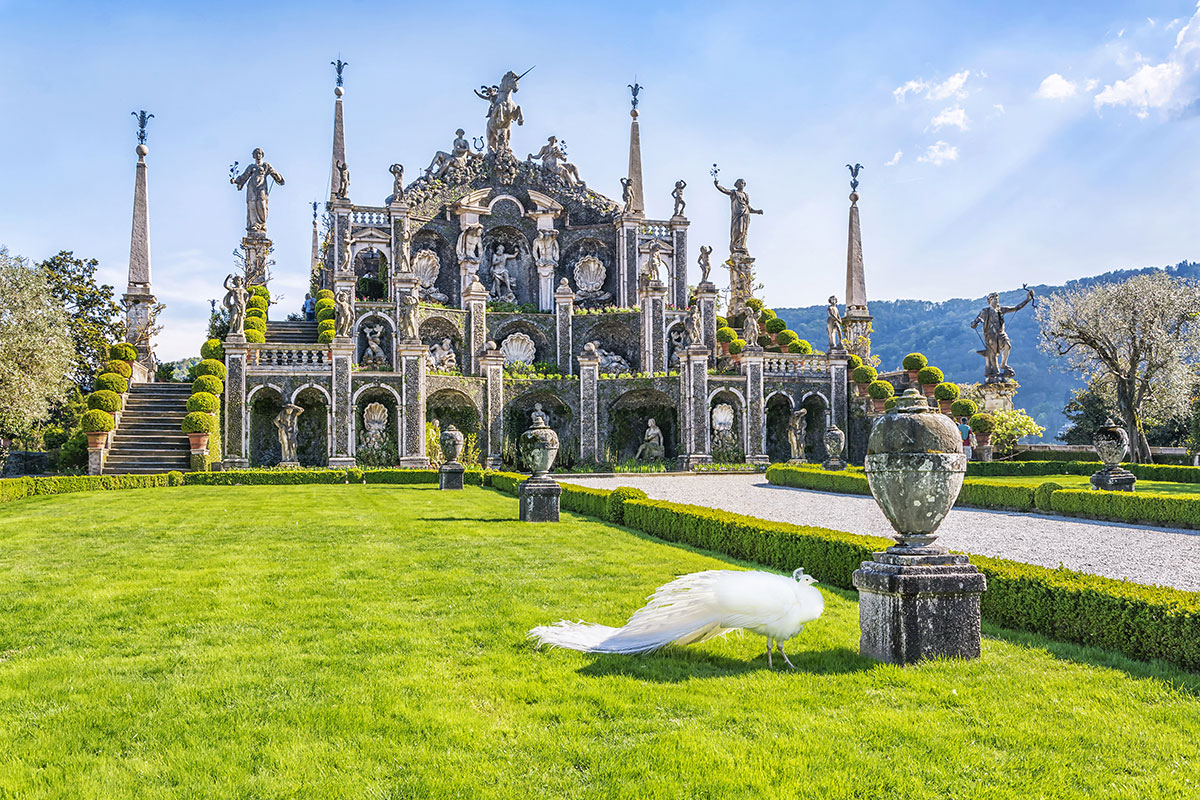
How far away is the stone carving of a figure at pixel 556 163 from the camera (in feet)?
169

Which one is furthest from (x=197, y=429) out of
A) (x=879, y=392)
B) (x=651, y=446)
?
(x=879, y=392)

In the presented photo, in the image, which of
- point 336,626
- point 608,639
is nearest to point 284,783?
point 608,639

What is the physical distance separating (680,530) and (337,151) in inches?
1753

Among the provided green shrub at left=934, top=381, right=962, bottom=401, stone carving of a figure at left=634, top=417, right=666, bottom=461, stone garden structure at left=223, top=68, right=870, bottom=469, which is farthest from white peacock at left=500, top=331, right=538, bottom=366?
green shrub at left=934, top=381, right=962, bottom=401

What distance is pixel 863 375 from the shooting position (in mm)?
39219

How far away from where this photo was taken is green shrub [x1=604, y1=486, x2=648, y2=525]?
16609mm

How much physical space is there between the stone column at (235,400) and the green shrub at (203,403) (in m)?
1.74

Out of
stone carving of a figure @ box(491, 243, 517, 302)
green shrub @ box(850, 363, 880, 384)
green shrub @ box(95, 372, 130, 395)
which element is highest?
stone carving of a figure @ box(491, 243, 517, 302)

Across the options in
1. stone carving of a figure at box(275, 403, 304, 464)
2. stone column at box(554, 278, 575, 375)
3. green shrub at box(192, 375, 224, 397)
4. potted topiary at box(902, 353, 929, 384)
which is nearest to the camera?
green shrub at box(192, 375, 224, 397)

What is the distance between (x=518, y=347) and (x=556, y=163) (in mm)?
13204

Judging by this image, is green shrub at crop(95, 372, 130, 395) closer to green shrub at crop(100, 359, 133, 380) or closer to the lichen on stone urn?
green shrub at crop(100, 359, 133, 380)

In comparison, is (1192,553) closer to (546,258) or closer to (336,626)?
(336,626)

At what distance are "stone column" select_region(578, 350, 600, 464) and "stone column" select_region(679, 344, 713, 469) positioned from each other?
3.73m

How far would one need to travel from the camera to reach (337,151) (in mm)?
52250
